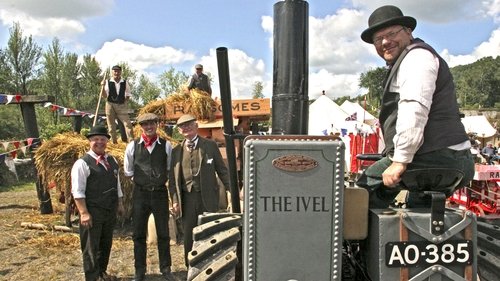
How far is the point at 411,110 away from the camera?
2.29m

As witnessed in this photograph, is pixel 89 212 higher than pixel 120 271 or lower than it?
higher

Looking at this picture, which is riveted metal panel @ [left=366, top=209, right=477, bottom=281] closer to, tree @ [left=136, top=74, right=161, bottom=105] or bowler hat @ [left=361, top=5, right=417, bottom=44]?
bowler hat @ [left=361, top=5, right=417, bottom=44]

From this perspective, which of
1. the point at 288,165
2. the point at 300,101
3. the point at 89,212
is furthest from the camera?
the point at 89,212

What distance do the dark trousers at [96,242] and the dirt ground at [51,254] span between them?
449mm

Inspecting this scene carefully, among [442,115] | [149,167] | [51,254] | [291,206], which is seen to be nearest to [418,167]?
[442,115]

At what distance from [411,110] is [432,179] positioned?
471 millimetres

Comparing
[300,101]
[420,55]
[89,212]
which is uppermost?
[420,55]

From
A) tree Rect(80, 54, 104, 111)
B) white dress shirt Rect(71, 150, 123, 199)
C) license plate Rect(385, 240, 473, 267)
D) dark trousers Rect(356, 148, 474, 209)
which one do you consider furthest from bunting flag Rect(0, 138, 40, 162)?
tree Rect(80, 54, 104, 111)

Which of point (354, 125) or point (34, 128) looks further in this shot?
point (354, 125)

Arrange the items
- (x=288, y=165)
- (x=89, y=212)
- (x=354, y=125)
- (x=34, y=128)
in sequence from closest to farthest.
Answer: (x=288, y=165) < (x=89, y=212) < (x=34, y=128) < (x=354, y=125)

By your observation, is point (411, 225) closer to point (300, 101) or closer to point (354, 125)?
point (300, 101)

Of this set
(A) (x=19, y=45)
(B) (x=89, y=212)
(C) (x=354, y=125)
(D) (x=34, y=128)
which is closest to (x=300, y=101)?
(B) (x=89, y=212)

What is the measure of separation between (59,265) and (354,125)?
16.3 m

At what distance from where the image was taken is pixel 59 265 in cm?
572
